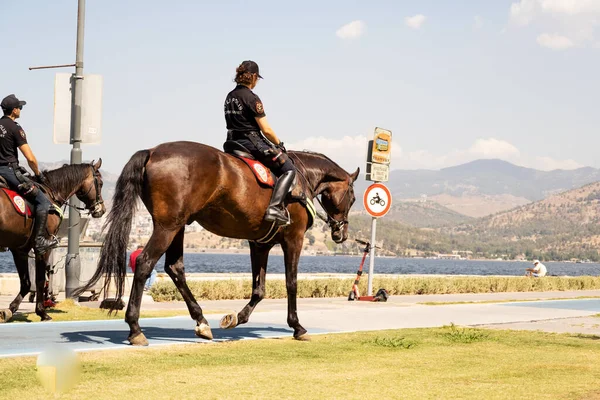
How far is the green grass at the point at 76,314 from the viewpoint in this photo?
14383mm

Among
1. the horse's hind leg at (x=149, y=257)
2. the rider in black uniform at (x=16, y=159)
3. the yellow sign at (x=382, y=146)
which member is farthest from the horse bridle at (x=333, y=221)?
the yellow sign at (x=382, y=146)

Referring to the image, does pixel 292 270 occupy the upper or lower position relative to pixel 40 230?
lower

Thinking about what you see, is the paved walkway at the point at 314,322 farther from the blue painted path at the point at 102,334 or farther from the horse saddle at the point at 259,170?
the horse saddle at the point at 259,170

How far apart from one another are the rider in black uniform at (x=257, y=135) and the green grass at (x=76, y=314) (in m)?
4.17

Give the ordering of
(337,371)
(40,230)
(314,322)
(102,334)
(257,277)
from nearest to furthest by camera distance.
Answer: (337,371)
(102,334)
(257,277)
(40,230)
(314,322)

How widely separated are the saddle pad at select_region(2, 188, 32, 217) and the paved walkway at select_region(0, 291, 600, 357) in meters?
1.73

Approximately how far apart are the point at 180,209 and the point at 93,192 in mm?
4025

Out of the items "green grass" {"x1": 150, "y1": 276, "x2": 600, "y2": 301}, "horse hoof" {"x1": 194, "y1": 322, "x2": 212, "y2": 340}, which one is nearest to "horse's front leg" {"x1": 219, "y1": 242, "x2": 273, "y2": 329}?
"horse hoof" {"x1": 194, "y1": 322, "x2": 212, "y2": 340}

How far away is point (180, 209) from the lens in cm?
1092

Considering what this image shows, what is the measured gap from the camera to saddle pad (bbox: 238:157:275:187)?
11.8m

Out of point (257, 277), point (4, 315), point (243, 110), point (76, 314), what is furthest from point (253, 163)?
point (76, 314)

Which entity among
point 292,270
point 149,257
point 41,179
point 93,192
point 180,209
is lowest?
point 292,270

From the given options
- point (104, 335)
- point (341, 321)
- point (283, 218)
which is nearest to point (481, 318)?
point (341, 321)

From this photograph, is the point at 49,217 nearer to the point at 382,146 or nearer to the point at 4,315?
the point at 4,315
